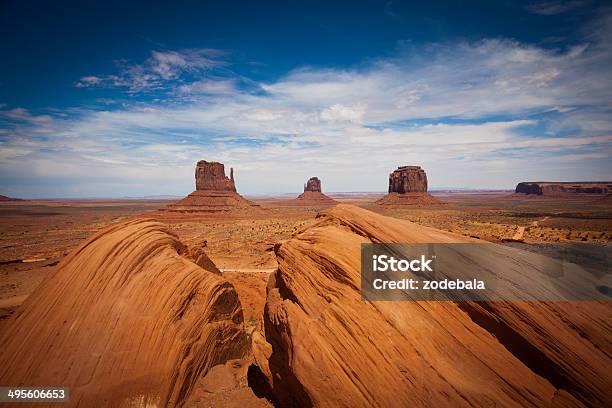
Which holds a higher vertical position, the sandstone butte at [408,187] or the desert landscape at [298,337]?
the sandstone butte at [408,187]

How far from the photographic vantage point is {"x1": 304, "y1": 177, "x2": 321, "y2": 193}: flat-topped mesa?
183337 millimetres

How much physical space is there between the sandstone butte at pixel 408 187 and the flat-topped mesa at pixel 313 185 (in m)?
59.1

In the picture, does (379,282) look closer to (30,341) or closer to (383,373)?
(383,373)

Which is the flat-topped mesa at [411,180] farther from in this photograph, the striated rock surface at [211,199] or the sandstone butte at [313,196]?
the striated rock surface at [211,199]

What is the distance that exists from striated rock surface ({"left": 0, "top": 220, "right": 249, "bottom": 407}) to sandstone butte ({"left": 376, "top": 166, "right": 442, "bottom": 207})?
11929 cm

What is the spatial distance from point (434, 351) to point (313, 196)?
171604 mm

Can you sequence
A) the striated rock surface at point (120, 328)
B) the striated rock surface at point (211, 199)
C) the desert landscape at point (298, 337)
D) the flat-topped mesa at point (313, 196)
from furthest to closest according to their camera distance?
the flat-topped mesa at point (313, 196) < the striated rock surface at point (211, 199) < the striated rock surface at point (120, 328) < the desert landscape at point (298, 337)

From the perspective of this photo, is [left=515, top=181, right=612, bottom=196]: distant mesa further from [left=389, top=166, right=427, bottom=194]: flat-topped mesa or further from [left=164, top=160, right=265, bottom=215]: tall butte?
[left=164, top=160, right=265, bottom=215]: tall butte

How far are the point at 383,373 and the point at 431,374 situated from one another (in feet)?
3.19

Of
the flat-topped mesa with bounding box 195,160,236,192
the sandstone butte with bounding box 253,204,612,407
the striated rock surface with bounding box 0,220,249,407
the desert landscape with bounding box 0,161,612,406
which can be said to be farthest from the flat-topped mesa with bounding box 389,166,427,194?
the striated rock surface with bounding box 0,220,249,407

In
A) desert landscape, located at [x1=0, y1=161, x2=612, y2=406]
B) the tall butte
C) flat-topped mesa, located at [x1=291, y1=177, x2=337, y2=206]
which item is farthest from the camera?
flat-topped mesa, located at [x1=291, y1=177, x2=337, y2=206]

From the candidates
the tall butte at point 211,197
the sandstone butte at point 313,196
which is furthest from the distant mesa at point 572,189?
the tall butte at point 211,197

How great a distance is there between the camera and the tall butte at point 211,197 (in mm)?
90188

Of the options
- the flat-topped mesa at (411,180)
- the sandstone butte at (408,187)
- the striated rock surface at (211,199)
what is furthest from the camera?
the flat-topped mesa at (411,180)
